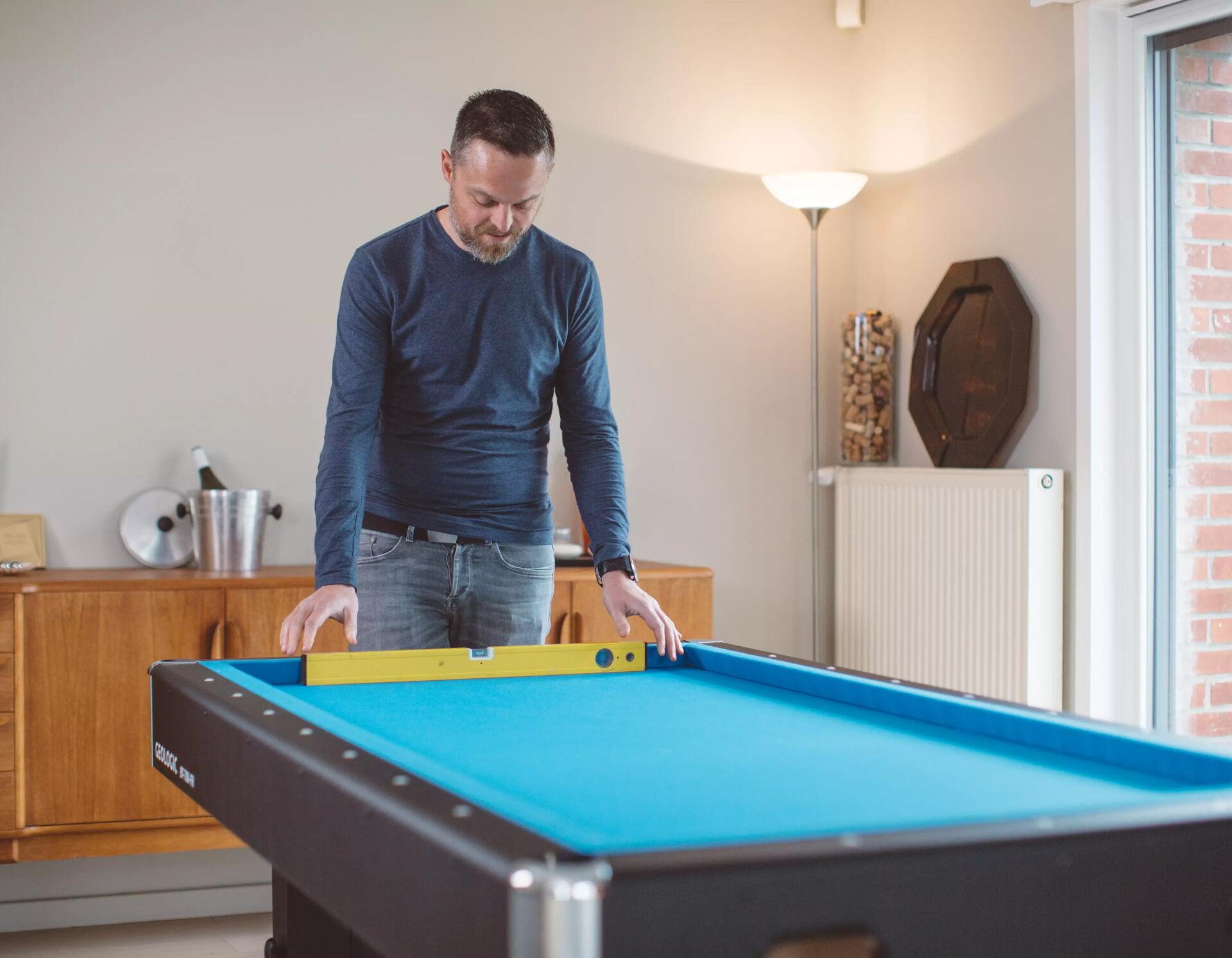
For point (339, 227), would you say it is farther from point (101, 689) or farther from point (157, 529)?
point (101, 689)

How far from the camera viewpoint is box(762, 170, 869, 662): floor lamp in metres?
3.69

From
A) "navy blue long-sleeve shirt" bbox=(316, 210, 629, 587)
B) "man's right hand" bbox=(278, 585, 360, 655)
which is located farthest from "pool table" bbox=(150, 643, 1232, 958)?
"navy blue long-sleeve shirt" bbox=(316, 210, 629, 587)

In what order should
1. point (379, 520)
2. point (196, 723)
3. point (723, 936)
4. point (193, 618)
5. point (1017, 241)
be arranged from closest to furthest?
point (723, 936)
point (196, 723)
point (379, 520)
point (193, 618)
point (1017, 241)

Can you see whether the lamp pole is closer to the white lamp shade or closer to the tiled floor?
the white lamp shade

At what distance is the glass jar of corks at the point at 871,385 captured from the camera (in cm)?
388

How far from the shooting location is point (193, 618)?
9.91ft

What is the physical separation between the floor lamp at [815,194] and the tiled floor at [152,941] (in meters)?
1.66

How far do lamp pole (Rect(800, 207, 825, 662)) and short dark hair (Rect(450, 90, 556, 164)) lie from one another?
184 cm

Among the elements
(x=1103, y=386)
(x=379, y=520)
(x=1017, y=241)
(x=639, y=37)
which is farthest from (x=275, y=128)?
(x=1103, y=386)

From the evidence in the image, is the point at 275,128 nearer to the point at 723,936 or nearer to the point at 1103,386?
the point at 1103,386

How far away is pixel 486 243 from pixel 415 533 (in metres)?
0.51

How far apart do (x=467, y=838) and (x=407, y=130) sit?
2938 mm

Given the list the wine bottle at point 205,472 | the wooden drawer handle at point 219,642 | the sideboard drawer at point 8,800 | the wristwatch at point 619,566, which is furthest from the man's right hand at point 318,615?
the wine bottle at point 205,472

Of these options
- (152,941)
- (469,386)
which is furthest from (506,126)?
(152,941)
